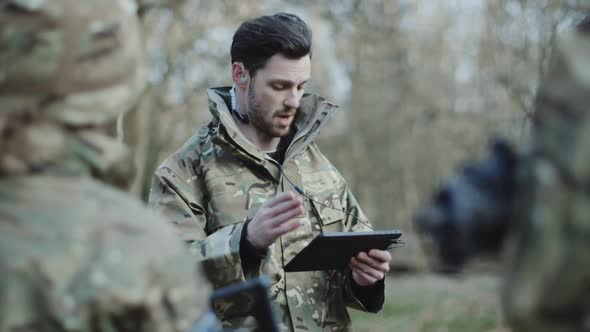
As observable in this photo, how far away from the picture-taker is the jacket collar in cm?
494

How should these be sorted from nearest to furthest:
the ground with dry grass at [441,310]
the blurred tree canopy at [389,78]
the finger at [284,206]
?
the finger at [284,206]
the ground with dry grass at [441,310]
the blurred tree canopy at [389,78]

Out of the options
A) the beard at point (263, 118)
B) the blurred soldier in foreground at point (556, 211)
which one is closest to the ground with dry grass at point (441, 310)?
the beard at point (263, 118)

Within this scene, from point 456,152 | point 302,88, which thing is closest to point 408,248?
point 456,152

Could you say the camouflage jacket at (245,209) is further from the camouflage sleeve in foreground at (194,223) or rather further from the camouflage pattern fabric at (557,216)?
the camouflage pattern fabric at (557,216)

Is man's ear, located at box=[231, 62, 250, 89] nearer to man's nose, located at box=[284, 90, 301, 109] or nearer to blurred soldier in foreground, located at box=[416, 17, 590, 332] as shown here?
man's nose, located at box=[284, 90, 301, 109]

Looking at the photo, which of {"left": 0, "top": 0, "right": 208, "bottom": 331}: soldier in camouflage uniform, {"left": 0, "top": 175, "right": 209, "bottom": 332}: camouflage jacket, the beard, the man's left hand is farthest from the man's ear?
{"left": 0, "top": 175, "right": 209, "bottom": 332}: camouflage jacket

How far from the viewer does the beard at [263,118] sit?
16.8 feet

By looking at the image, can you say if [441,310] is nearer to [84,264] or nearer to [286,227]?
[286,227]

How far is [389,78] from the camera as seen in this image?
26.1 meters

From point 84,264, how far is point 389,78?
23.9m

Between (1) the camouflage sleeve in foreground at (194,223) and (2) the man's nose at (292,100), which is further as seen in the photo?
(2) the man's nose at (292,100)

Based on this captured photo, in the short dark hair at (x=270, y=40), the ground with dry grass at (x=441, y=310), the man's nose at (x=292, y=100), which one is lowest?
the ground with dry grass at (x=441, y=310)

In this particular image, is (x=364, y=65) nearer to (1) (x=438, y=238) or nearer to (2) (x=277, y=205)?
(2) (x=277, y=205)

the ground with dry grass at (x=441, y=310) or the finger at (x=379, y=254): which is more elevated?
the finger at (x=379, y=254)
